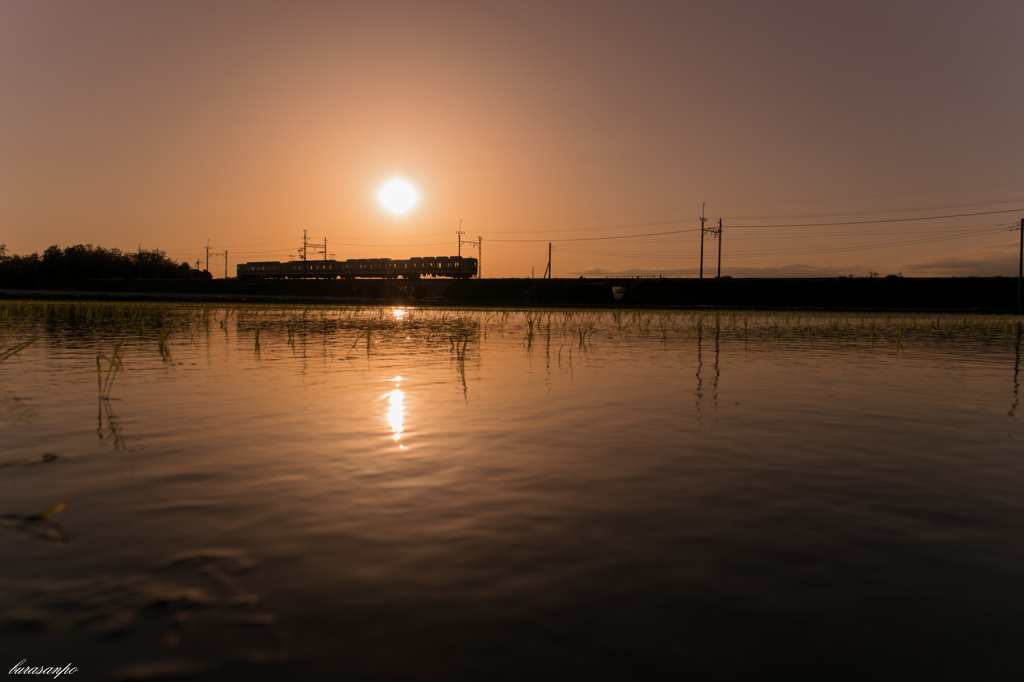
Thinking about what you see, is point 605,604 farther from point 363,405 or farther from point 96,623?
point 363,405

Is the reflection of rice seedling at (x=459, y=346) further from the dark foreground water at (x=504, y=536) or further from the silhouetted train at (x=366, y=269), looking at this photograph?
the silhouetted train at (x=366, y=269)

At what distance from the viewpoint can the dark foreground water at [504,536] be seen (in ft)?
9.94

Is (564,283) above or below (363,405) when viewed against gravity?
above

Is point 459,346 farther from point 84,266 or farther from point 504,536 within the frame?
point 84,266

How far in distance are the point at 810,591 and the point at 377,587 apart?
256cm

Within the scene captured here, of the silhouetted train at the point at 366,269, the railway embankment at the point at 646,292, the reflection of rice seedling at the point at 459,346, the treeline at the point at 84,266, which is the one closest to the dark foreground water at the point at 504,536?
the reflection of rice seedling at the point at 459,346

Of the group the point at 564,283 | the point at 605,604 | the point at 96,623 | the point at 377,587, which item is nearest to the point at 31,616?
the point at 96,623

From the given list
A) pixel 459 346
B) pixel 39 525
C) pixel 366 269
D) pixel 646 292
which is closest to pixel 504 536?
pixel 39 525

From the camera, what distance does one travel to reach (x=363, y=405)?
9102mm

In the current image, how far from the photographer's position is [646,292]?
3469 inches

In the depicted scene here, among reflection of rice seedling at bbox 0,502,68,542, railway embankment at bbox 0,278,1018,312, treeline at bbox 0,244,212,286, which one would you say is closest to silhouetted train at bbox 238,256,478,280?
railway embankment at bbox 0,278,1018,312

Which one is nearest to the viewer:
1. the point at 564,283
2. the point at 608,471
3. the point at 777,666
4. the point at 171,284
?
the point at 777,666

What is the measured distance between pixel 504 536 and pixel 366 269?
95589mm

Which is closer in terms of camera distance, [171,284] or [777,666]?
[777,666]
